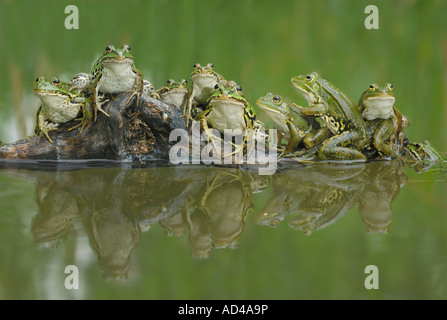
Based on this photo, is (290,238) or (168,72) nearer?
(290,238)

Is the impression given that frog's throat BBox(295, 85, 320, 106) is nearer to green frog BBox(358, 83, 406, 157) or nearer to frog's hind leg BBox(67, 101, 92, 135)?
green frog BBox(358, 83, 406, 157)

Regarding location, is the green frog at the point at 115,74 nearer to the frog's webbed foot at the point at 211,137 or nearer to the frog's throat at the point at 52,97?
the frog's throat at the point at 52,97

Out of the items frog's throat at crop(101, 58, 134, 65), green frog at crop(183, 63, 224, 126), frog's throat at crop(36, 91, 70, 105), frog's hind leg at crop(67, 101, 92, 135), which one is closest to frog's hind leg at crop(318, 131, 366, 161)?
green frog at crop(183, 63, 224, 126)

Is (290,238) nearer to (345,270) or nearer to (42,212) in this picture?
(345,270)

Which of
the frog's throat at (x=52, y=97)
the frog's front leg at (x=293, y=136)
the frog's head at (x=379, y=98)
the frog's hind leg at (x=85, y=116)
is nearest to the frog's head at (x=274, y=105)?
the frog's front leg at (x=293, y=136)

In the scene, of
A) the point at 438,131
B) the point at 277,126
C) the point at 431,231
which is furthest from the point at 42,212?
the point at 438,131
